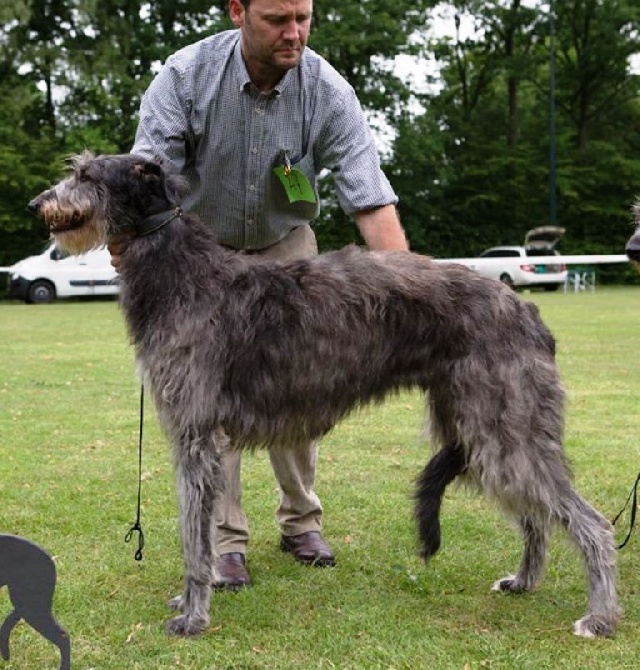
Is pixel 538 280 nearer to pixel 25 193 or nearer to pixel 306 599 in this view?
pixel 25 193

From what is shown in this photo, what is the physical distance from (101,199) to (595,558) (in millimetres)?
2632

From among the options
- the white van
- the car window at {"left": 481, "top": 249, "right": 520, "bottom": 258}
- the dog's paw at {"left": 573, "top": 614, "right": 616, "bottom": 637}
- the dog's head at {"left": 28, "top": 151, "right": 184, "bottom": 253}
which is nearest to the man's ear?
the dog's head at {"left": 28, "top": 151, "right": 184, "bottom": 253}

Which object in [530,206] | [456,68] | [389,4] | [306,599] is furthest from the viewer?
[456,68]

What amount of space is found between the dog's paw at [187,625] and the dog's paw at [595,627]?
158 cm

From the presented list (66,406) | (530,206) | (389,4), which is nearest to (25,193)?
(389,4)

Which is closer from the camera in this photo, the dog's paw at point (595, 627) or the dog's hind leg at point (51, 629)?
the dog's hind leg at point (51, 629)

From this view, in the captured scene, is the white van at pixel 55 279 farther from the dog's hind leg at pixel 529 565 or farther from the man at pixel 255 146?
the dog's hind leg at pixel 529 565

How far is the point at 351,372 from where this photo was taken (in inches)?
168

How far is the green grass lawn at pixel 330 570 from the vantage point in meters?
3.88

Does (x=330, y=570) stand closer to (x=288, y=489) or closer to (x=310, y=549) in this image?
(x=310, y=549)

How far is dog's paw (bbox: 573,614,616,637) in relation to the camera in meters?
4.04

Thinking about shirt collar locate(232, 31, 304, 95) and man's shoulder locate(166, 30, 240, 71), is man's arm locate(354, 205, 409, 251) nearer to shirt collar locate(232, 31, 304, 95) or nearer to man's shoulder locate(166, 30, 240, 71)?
shirt collar locate(232, 31, 304, 95)

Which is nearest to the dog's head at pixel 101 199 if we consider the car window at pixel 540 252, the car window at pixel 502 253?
the car window at pixel 502 253

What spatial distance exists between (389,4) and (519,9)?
7.50 metres
